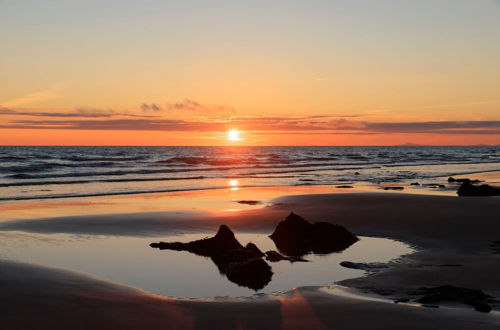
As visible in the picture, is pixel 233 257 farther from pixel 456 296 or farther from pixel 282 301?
pixel 456 296

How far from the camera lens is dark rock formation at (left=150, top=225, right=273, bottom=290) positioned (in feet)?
39.1

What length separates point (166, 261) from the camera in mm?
13586

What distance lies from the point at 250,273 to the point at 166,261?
8.50 ft

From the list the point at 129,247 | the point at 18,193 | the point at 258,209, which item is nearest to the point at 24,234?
the point at 129,247

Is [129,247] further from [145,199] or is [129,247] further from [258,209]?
[145,199]

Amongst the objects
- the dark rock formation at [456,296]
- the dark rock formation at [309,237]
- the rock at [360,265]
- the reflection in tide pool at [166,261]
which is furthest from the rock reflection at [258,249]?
the dark rock formation at [456,296]

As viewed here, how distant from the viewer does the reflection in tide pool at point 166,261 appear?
447 inches

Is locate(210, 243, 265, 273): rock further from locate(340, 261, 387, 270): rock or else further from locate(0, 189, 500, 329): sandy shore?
locate(0, 189, 500, 329): sandy shore

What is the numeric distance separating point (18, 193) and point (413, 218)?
23738 millimetres

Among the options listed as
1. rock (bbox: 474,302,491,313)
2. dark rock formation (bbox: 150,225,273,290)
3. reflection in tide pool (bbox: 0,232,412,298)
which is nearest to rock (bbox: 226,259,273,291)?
dark rock formation (bbox: 150,225,273,290)

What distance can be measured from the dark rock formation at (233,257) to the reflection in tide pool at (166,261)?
240mm

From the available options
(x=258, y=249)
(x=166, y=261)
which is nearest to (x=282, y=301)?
(x=258, y=249)

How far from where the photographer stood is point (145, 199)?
30281mm

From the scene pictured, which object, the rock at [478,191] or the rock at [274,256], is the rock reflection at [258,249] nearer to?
the rock at [274,256]
